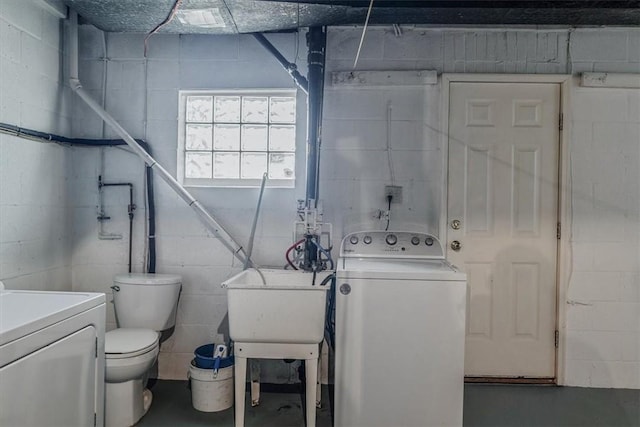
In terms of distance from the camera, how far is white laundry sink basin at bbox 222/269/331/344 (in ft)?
6.15

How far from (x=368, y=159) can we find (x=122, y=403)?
6.50 ft

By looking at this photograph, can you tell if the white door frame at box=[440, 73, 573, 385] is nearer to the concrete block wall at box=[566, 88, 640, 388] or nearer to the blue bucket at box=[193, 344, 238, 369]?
the concrete block wall at box=[566, 88, 640, 388]

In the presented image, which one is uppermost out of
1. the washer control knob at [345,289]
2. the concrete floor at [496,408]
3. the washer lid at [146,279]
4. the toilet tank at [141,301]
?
the washer control knob at [345,289]

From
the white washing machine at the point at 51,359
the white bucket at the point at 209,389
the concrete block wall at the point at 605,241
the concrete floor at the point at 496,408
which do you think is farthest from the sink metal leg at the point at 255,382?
the concrete block wall at the point at 605,241

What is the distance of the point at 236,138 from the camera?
264 cm

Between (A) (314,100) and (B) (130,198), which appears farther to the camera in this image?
(B) (130,198)

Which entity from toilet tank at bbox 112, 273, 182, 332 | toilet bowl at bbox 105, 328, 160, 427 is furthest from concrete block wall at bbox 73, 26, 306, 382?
toilet bowl at bbox 105, 328, 160, 427

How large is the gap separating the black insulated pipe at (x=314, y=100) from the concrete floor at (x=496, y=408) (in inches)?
48.7

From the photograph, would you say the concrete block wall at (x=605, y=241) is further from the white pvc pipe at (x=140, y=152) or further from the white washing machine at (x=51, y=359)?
the white washing machine at (x=51, y=359)

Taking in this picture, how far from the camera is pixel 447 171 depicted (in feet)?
8.23

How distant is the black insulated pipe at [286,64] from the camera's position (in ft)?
7.78

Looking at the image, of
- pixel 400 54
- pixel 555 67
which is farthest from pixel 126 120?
pixel 555 67

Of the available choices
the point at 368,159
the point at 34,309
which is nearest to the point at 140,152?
the point at 34,309

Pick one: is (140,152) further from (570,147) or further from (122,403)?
(570,147)
